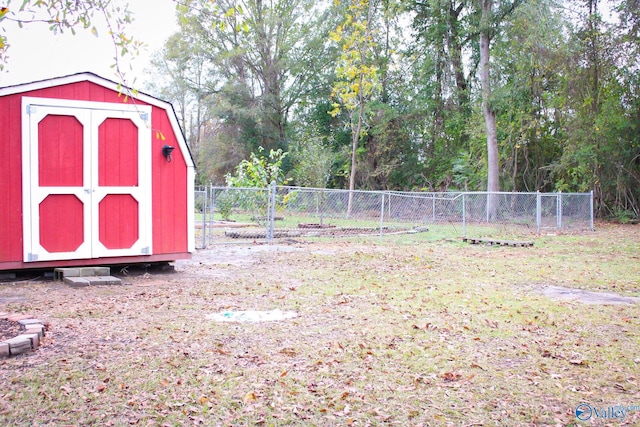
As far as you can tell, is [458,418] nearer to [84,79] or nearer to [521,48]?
[84,79]

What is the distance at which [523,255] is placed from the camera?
1117cm

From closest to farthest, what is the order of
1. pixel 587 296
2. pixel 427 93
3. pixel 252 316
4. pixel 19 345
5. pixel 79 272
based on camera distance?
pixel 19 345 < pixel 252 316 < pixel 587 296 < pixel 79 272 < pixel 427 93

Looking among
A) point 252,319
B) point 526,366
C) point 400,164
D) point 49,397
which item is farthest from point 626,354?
point 400,164

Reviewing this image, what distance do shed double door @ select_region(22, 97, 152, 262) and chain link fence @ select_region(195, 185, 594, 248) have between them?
6.43 m

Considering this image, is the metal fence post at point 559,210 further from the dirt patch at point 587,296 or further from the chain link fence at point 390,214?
the dirt patch at point 587,296

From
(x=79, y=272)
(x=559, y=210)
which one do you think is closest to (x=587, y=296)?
(x=79, y=272)

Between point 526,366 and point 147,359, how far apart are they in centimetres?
289

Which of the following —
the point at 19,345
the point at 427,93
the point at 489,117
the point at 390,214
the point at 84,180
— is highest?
the point at 427,93

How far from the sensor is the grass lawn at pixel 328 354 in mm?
3207

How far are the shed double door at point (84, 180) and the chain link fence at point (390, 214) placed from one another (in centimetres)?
643

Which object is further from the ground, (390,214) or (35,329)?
(390,214)

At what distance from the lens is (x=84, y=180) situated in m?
7.68

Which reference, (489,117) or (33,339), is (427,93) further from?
(33,339)

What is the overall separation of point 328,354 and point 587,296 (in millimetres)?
4131
